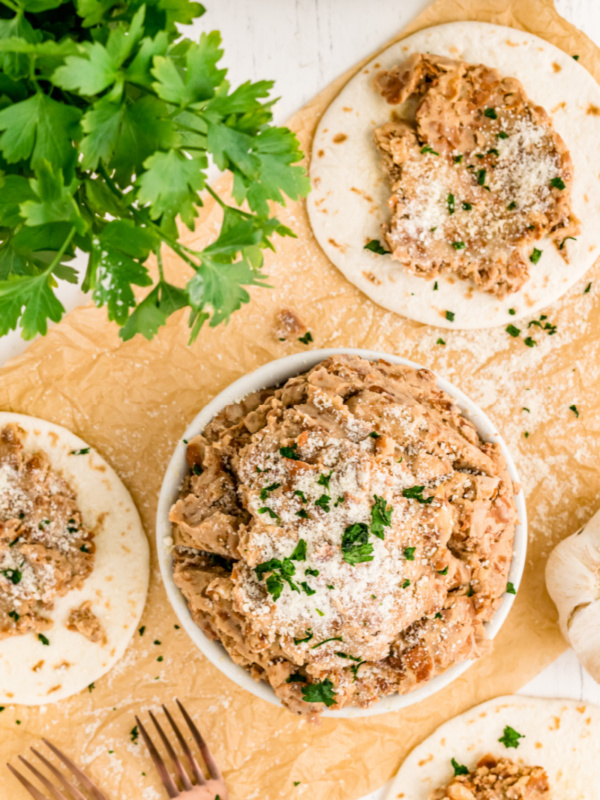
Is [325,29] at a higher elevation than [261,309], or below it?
higher

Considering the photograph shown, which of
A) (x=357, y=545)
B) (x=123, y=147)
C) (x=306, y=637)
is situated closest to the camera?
(x=123, y=147)

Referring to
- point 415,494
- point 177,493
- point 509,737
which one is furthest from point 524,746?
point 177,493

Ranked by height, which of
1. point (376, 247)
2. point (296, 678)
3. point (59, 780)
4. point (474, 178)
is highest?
point (474, 178)

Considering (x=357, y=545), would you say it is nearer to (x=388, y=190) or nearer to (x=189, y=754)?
(x=189, y=754)

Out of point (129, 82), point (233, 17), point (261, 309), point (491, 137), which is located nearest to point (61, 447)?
point (261, 309)

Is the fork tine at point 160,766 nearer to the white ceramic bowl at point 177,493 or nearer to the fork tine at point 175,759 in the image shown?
the fork tine at point 175,759

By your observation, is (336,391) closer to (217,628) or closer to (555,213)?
(217,628)
